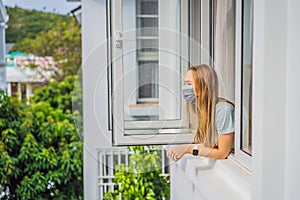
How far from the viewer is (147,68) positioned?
1.63 metres

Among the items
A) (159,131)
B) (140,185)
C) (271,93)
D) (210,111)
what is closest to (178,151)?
(159,131)

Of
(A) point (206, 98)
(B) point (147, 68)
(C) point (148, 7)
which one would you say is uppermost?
(C) point (148, 7)

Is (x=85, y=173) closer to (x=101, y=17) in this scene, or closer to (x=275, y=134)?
(x=101, y=17)

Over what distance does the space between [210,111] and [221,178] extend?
0.28m

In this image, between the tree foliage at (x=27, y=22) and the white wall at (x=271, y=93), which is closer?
the white wall at (x=271, y=93)

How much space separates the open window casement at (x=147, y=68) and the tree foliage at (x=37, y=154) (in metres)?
2.29

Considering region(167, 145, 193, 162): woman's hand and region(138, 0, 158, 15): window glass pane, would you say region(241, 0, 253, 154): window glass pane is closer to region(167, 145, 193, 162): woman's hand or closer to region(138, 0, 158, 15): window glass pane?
region(167, 145, 193, 162): woman's hand

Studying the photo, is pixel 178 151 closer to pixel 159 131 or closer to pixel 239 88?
pixel 159 131

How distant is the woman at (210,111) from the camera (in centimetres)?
147

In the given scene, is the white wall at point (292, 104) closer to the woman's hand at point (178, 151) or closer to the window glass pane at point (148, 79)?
the woman's hand at point (178, 151)

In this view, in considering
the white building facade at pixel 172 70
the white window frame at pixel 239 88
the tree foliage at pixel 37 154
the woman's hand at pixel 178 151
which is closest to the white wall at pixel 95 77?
the white building facade at pixel 172 70

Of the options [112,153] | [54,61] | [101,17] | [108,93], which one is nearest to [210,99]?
[108,93]

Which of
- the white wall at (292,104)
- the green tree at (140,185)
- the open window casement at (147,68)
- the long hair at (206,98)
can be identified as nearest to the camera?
the white wall at (292,104)

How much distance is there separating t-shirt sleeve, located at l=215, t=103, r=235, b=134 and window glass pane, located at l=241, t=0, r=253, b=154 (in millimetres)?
71
